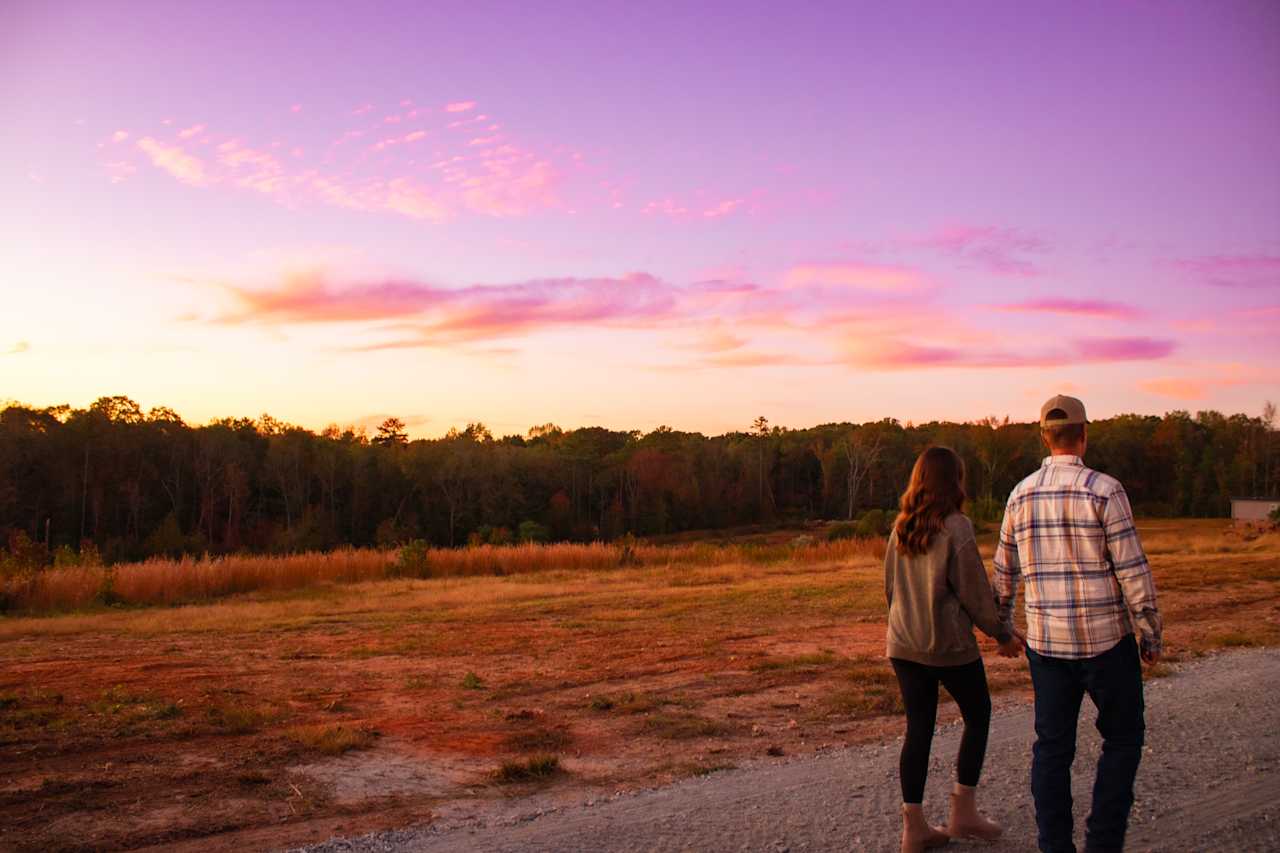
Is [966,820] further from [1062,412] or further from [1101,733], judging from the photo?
[1062,412]

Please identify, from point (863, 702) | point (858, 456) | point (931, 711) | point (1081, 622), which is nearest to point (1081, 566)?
point (1081, 622)

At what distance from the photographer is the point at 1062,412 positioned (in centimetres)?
426

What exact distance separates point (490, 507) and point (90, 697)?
2510 inches

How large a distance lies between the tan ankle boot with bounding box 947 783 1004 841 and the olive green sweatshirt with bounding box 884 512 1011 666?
845 mm

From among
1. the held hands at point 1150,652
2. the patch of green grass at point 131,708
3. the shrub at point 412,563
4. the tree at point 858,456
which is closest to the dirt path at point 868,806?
the held hands at point 1150,652

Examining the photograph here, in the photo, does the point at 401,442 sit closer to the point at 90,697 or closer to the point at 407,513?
the point at 407,513

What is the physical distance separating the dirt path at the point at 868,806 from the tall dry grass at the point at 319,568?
19.6 meters

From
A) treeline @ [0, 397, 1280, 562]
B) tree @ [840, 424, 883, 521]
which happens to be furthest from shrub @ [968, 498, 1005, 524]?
tree @ [840, 424, 883, 521]

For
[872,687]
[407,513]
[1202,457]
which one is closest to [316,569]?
[872,687]

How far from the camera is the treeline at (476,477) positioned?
2315 inches

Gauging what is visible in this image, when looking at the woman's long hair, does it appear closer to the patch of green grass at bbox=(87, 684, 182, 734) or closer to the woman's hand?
the woman's hand

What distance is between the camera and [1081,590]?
13.2ft

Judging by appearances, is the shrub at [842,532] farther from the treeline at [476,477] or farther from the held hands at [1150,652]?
the held hands at [1150,652]

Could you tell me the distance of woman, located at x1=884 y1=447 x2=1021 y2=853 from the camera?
4.47 metres
